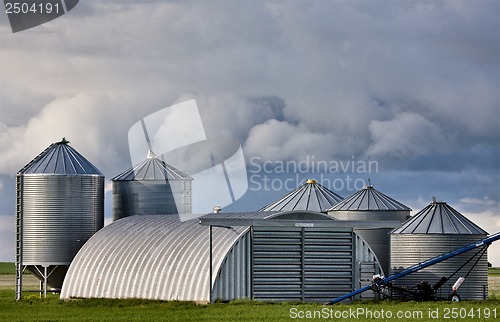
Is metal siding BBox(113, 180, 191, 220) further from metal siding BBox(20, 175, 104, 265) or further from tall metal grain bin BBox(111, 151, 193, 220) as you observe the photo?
metal siding BBox(20, 175, 104, 265)

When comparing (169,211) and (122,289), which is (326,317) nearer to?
(122,289)

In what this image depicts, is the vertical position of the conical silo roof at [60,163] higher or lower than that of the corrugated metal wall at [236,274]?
higher

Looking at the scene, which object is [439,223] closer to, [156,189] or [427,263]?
[427,263]

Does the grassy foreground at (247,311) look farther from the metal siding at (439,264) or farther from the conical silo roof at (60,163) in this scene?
the conical silo roof at (60,163)

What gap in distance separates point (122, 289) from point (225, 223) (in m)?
7.84

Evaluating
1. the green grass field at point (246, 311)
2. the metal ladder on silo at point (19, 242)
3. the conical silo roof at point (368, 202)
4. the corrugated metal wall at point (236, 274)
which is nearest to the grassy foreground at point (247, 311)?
the green grass field at point (246, 311)

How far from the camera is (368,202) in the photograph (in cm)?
6644

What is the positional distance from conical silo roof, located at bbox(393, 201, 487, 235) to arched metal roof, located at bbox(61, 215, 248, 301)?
1135 cm

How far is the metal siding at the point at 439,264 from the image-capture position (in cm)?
5550

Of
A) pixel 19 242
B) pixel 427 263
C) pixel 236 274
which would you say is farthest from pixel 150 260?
pixel 427 263

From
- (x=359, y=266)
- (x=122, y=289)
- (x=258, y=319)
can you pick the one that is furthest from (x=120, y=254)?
(x=258, y=319)

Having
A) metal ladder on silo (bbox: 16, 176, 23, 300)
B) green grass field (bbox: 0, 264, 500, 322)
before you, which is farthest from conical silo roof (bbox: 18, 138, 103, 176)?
green grass field (bbox: 0, 264, 500, 322)

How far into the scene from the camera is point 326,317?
136 ft

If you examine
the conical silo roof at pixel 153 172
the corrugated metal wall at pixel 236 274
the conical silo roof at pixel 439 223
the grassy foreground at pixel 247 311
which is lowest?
the grassy foreground at pixel 247 311
